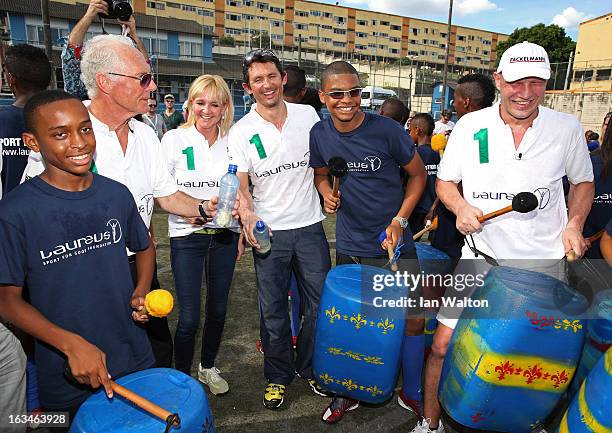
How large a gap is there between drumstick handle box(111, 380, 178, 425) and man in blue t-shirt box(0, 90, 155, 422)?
72 millimetres

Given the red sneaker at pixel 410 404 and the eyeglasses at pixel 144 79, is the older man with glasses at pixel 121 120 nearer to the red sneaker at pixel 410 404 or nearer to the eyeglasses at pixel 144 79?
the eyeglasses at pixel 144 79

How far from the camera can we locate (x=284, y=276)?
329 cm

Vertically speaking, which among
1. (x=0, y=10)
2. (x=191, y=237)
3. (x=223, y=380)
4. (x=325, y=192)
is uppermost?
(x=0, y=10)

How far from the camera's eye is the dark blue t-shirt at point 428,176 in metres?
4.58

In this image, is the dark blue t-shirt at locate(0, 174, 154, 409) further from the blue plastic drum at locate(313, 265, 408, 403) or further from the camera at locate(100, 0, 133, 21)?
the camera at locate(100, 0, 133, 21)

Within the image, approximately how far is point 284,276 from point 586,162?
6.85 feet

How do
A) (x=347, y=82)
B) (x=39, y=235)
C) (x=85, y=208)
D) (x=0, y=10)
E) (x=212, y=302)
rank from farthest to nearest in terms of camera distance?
1. (x=0, y=10)
2. (x=212, y=302)
3. (x=347, y=82)
4. (x=85, y=208)
5. (x=39, y=235)

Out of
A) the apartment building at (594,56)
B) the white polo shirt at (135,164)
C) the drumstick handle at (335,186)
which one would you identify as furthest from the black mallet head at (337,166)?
the apartment building at (594,56)

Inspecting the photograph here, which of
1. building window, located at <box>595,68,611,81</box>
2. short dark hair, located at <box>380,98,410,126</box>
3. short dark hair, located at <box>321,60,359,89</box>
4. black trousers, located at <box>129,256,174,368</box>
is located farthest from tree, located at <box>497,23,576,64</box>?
black trousers, located at <box>129,256,174,368</box>

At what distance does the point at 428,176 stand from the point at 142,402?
12.3 ft

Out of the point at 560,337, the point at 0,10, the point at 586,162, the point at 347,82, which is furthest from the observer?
the point at 0,10

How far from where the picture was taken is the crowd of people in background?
188 cm

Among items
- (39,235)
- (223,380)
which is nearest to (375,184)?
(223,380)

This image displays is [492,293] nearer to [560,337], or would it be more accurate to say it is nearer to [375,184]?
[560,337]
